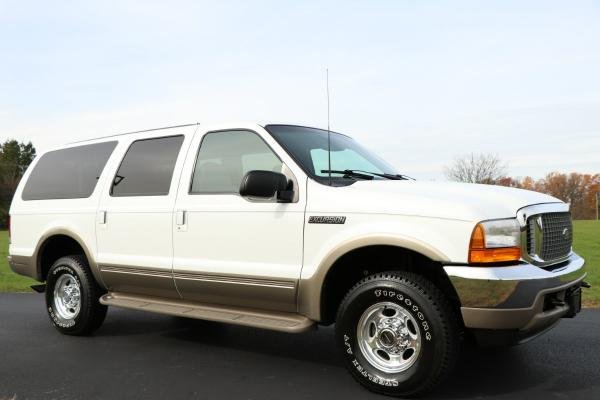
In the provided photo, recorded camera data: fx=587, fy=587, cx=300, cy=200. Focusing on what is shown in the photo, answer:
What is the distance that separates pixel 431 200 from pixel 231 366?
88.9 inches

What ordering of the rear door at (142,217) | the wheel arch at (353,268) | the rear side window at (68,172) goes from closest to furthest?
the wheel arch at (353,268)
the rear door at (142,217)
the rear side window at (68,172)

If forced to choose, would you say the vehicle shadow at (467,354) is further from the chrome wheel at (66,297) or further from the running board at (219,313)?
the running board at (219,313)

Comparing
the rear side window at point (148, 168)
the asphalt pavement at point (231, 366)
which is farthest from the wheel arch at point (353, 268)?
the rear side window at point (148, 168)

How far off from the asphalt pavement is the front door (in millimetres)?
603

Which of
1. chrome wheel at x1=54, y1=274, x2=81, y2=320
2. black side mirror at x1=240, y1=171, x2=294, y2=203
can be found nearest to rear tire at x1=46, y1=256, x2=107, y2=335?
chrome wheel at x1=54, y1=274, x2=81, y2=320

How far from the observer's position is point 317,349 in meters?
5.54

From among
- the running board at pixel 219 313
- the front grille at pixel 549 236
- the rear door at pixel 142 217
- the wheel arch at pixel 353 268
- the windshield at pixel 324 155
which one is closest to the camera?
the front grille at pixel 549 236

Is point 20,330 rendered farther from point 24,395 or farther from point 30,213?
point 24,395

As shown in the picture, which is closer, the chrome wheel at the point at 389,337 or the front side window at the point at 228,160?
the chrome wheel at the point at 389,337

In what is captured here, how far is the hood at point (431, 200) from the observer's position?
151 inches

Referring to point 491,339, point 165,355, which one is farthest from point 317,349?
point 491,339

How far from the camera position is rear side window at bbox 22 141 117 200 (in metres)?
6.13

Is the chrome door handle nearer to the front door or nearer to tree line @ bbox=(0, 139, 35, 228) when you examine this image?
the front door

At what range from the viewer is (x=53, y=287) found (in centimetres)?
642
